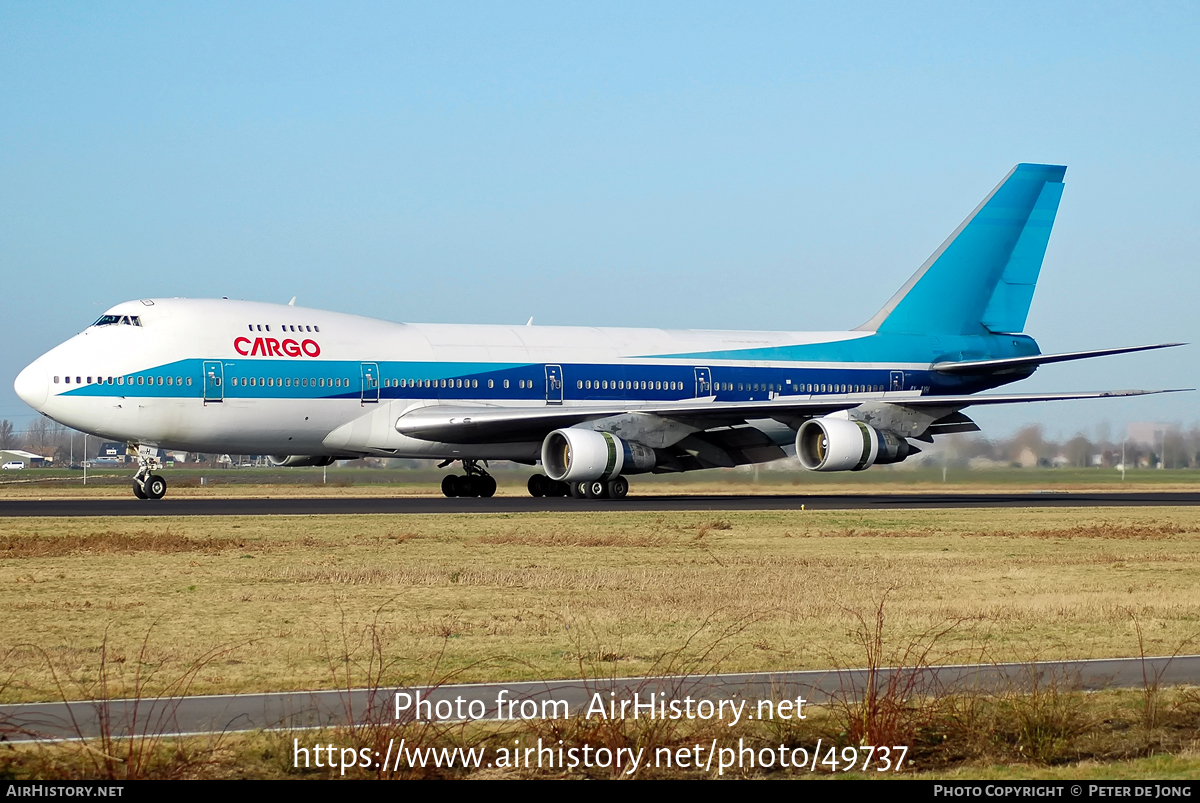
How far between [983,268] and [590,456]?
57.7 feet

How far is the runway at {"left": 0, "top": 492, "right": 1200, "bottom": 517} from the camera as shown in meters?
30.4

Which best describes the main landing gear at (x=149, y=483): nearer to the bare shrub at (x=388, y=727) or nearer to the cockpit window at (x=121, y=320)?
the cockpit window at (x=121, y=320)

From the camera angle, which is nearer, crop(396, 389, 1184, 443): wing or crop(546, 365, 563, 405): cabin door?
crop(396, 389, 1184, 443): wing

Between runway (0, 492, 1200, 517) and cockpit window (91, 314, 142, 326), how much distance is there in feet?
14.6

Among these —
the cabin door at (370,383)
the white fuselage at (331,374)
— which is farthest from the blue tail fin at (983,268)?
the cabin door at (370,383)

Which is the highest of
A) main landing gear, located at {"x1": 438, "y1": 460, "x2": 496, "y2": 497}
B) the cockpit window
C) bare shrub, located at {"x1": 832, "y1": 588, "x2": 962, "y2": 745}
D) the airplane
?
the cockpit window

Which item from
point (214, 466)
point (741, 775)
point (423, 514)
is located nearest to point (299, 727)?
point (741, 775)

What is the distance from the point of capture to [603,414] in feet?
118

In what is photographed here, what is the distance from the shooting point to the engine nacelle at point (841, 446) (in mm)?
35812

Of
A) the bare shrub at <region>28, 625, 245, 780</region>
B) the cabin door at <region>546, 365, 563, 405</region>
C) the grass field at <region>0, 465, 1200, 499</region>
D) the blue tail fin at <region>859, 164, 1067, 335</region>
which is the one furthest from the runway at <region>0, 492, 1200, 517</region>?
the bare shrub at <region>28, 625, 245, 780</region>

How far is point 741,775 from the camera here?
318 inches

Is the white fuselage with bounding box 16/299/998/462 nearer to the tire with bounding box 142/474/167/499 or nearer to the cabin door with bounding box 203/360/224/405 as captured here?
the cabin door with bounding box 203/360/224/405

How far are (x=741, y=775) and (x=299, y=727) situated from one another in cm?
287

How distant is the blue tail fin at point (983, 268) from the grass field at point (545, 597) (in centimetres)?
1823
